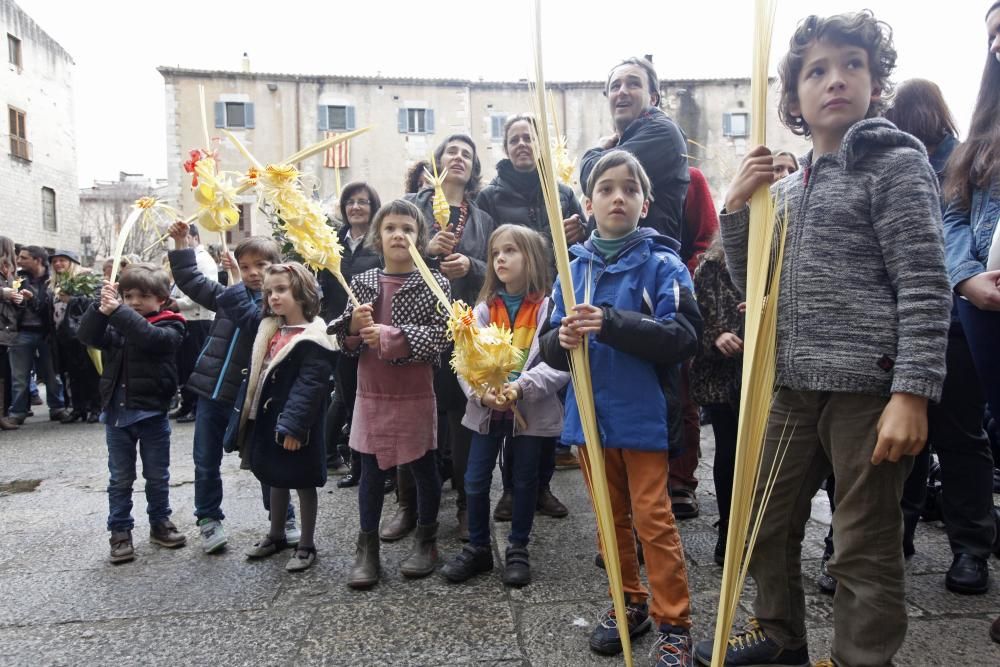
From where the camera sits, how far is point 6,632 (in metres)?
2.53

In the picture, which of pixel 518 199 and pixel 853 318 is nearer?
pixel 853 318

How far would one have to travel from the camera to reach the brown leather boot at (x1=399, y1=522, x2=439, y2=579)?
292cm

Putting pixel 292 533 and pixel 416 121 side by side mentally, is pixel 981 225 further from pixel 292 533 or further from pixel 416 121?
pixel 416 121

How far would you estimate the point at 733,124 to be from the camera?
85.9 feet

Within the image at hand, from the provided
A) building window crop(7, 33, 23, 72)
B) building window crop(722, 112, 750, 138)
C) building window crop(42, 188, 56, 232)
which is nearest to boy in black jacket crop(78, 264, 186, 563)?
building window crop(7, 33, 23, 72)

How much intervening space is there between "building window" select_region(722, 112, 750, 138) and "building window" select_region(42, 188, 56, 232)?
25.6 m

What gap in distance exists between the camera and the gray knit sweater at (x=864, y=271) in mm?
1664

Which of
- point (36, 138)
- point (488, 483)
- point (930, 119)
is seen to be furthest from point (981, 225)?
point (36, 138)

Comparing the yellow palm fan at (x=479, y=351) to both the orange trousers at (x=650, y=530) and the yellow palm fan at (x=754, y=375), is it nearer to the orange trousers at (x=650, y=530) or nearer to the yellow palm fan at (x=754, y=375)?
the orange trousers at (x=650, y=530)

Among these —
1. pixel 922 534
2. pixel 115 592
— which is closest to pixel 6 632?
pixel 115 592

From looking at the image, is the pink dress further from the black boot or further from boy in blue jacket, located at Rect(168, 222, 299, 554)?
the black boot

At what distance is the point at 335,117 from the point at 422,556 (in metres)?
25.4

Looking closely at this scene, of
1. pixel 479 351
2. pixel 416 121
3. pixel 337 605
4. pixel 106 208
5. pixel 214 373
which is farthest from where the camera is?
pixel 106 208

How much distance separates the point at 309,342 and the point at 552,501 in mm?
1672
